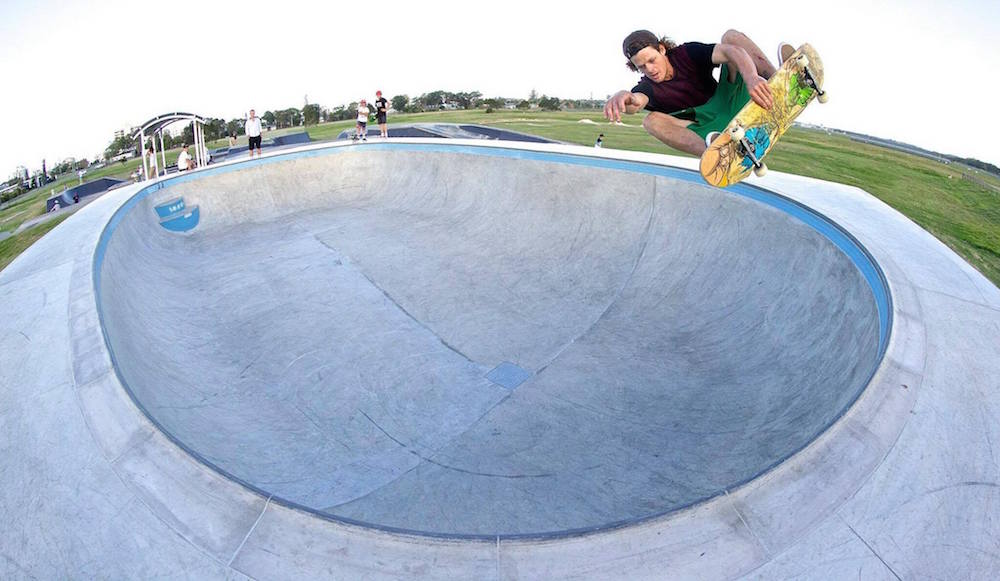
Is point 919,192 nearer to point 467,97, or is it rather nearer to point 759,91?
point 759,91

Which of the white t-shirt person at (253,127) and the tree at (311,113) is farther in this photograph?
the tree at (311,113)

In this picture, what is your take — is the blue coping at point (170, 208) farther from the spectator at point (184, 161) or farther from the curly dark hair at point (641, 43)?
the curly dark hair at point (641, 43)

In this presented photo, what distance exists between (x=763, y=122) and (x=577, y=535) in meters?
3.95

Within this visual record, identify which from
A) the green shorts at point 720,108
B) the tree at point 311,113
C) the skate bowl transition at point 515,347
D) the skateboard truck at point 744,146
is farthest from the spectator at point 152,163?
the tree at point 311,113

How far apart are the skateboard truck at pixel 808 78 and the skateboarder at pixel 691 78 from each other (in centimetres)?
18

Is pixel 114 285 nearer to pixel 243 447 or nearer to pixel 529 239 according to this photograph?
pixel 243 447

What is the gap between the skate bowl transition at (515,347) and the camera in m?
3.82

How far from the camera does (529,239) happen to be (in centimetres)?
906

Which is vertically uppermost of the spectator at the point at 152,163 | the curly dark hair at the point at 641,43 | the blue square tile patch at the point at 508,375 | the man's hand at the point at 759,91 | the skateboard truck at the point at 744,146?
the spectator at the point at 152,163

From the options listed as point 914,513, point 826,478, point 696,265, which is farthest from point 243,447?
point 696,265

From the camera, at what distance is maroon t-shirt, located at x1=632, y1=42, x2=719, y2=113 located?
4191mm

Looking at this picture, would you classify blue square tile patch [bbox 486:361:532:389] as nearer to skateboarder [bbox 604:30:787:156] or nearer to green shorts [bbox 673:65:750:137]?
skateboarder [bbox 604:30:787:156]

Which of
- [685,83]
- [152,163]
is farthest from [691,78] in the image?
[152,163]

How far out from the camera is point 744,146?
172 inches
